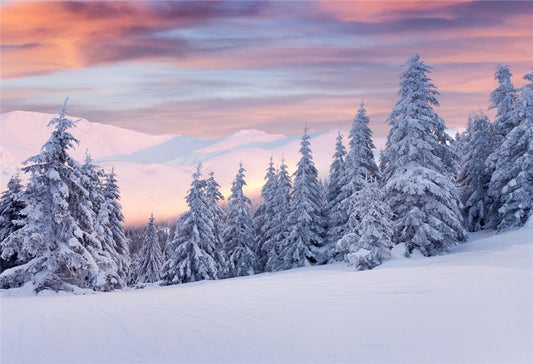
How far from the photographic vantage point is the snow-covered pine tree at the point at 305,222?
37562mm

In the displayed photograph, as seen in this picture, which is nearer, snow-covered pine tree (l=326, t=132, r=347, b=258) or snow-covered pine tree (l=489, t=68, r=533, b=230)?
snow-covered pine tree (l=489, t=68, r=533, b=230)

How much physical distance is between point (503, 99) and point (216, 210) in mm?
30012

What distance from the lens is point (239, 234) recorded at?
4212 centimetres

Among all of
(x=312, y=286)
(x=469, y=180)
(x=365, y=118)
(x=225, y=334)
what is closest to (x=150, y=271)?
(x=365, y=118)

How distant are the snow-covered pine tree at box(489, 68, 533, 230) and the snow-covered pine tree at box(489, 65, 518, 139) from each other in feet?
13.9

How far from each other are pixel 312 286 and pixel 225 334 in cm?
658

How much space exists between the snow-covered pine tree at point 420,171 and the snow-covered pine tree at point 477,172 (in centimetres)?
1216

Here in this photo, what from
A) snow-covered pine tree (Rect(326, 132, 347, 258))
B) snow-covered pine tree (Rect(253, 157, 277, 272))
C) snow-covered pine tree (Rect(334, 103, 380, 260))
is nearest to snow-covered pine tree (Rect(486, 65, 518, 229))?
snow-covered pine tree (Rect(334, 103, 380, 260))

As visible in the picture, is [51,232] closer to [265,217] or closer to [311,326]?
[311,326]

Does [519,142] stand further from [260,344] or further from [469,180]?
[260,344]

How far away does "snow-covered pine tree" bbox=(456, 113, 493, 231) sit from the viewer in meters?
37.8

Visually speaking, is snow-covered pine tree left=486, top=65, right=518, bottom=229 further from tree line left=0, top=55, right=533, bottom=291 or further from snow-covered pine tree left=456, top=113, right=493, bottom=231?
snow-covered pine tree left=456, top=113, right=493, bottom=231

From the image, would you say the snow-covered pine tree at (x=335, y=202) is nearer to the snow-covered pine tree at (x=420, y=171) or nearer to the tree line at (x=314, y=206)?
the tree line at (x=314, y=206)

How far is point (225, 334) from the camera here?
342 inches
